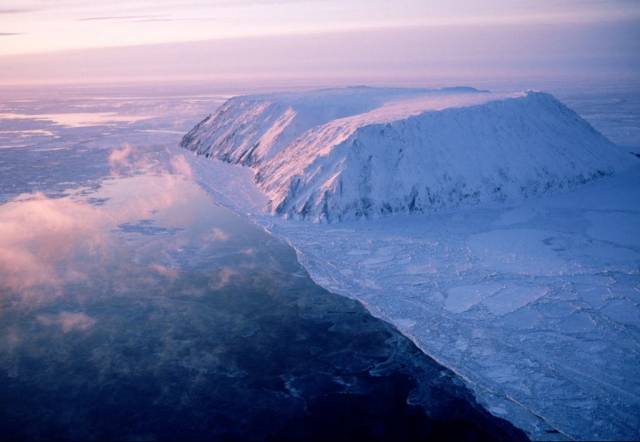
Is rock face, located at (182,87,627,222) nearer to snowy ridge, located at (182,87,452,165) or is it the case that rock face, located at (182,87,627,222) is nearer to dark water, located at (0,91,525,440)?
snowy ridge, located at (182,87,452,165)

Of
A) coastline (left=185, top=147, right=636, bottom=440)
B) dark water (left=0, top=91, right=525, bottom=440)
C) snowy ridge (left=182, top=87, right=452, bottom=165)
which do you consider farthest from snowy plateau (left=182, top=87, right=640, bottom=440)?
dark water (left=0, top=91, right=525, bottom=440)

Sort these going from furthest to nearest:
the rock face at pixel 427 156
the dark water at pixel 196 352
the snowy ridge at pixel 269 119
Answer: the snowy ridge at pixel 269 119 → the rock face at pixel 427 156 → the dark water at pixel 196 352

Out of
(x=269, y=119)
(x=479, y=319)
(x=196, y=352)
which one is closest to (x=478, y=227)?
(x=479, y=319)

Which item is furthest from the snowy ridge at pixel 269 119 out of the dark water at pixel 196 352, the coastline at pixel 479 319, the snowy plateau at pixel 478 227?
the dark water at pixel 196 352

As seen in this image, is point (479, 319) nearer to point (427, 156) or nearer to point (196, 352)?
point (196, 352)

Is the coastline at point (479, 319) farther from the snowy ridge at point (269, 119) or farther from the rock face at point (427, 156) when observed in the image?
the snowy ridge at point (269, 119)

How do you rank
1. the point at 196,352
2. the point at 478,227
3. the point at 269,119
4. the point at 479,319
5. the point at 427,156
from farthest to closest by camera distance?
the point at 269,119 → the point at 427,156 → the point at 478,227 → the point at 479,319 → the point at 196,352

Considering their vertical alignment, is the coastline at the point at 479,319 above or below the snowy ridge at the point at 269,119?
below
